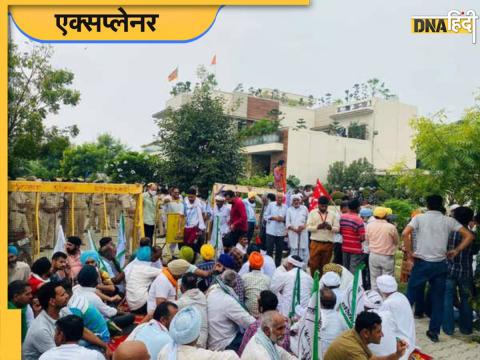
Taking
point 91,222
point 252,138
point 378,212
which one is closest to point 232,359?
point 378,212

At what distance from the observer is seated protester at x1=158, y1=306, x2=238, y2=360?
3.48m

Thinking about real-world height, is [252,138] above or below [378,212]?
above

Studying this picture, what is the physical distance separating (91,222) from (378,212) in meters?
7.41

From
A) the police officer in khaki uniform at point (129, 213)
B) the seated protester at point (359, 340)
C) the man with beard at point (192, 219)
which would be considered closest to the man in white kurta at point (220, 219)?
the man with beard at point (192, 219)

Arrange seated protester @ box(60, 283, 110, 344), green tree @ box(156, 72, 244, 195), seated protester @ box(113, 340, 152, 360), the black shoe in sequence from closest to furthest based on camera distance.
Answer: seated protester @ box(113, 340, 152, 360)
seated protester @ box(60, 283, 110, 344)
the black shoe
green tree @ box(156, 72, 244, 195)

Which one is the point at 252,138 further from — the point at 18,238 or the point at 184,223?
the point at 18,238

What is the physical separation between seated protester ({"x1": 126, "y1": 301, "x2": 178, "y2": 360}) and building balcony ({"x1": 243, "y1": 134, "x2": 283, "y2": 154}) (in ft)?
98.6

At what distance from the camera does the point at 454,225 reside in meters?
6.48

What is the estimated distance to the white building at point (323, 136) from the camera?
114 feet

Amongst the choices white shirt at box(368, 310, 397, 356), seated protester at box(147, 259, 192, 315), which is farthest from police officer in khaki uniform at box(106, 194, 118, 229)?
white shirt at box(368, 310, 397, 356)

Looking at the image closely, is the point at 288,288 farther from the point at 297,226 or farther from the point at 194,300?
the point at 297,226

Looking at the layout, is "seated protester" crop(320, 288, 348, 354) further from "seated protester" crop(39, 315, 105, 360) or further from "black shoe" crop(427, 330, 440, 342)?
"black shoe" crop(427, 330, 440, 342)

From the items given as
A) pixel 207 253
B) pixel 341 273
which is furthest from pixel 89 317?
pixel 341 273

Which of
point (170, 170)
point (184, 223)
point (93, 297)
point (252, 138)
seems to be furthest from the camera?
point (252, 138)
